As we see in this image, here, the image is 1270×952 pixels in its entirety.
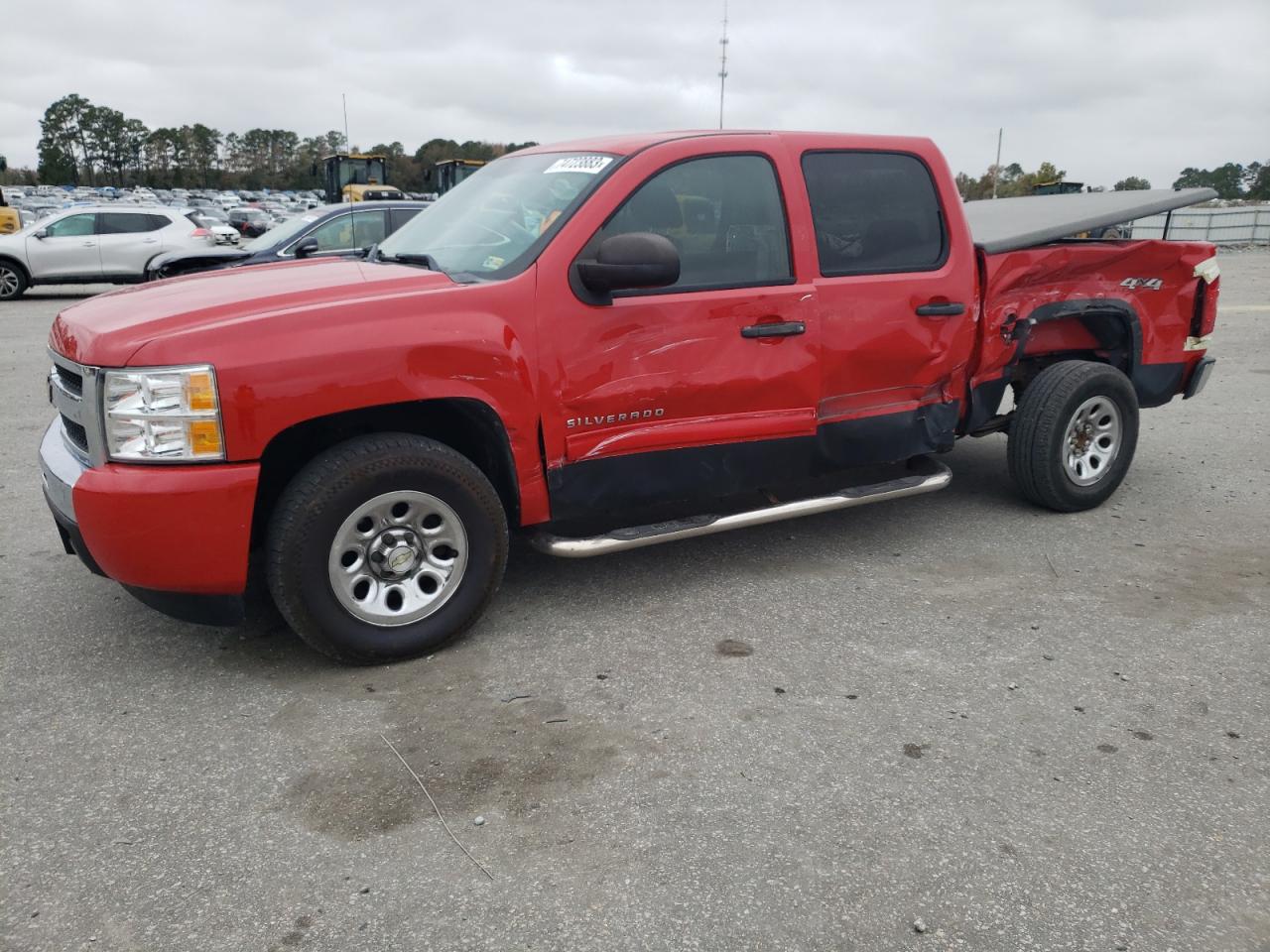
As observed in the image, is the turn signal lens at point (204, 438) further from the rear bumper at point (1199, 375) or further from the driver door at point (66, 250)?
the driver door at point (66, 250)

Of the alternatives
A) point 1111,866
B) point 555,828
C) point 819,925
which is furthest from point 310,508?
point 1111,866

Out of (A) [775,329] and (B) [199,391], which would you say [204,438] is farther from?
(A) [775,329]

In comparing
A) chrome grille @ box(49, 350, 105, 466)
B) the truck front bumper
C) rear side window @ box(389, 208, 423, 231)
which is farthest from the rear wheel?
the truck front bumper

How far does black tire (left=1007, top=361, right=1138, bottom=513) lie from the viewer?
526cm

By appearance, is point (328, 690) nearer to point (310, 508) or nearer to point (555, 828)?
point (310, 508)

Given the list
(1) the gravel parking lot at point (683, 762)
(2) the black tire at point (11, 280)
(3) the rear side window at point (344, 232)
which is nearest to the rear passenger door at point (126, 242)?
(2) the black tire at point (11, 280)

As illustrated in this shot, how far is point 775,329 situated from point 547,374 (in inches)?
39.4

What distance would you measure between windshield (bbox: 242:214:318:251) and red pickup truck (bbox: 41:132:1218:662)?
25.3 ft

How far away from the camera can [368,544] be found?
364cm

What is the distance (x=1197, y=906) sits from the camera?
249cm

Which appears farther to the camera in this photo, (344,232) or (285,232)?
(344,232)

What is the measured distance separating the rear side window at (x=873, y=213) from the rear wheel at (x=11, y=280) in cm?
1661

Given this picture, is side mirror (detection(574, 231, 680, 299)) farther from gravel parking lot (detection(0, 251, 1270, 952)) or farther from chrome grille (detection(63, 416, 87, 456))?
chrome grille (detection(63, 416, 87, 456))

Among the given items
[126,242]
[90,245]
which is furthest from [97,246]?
[126,242]
